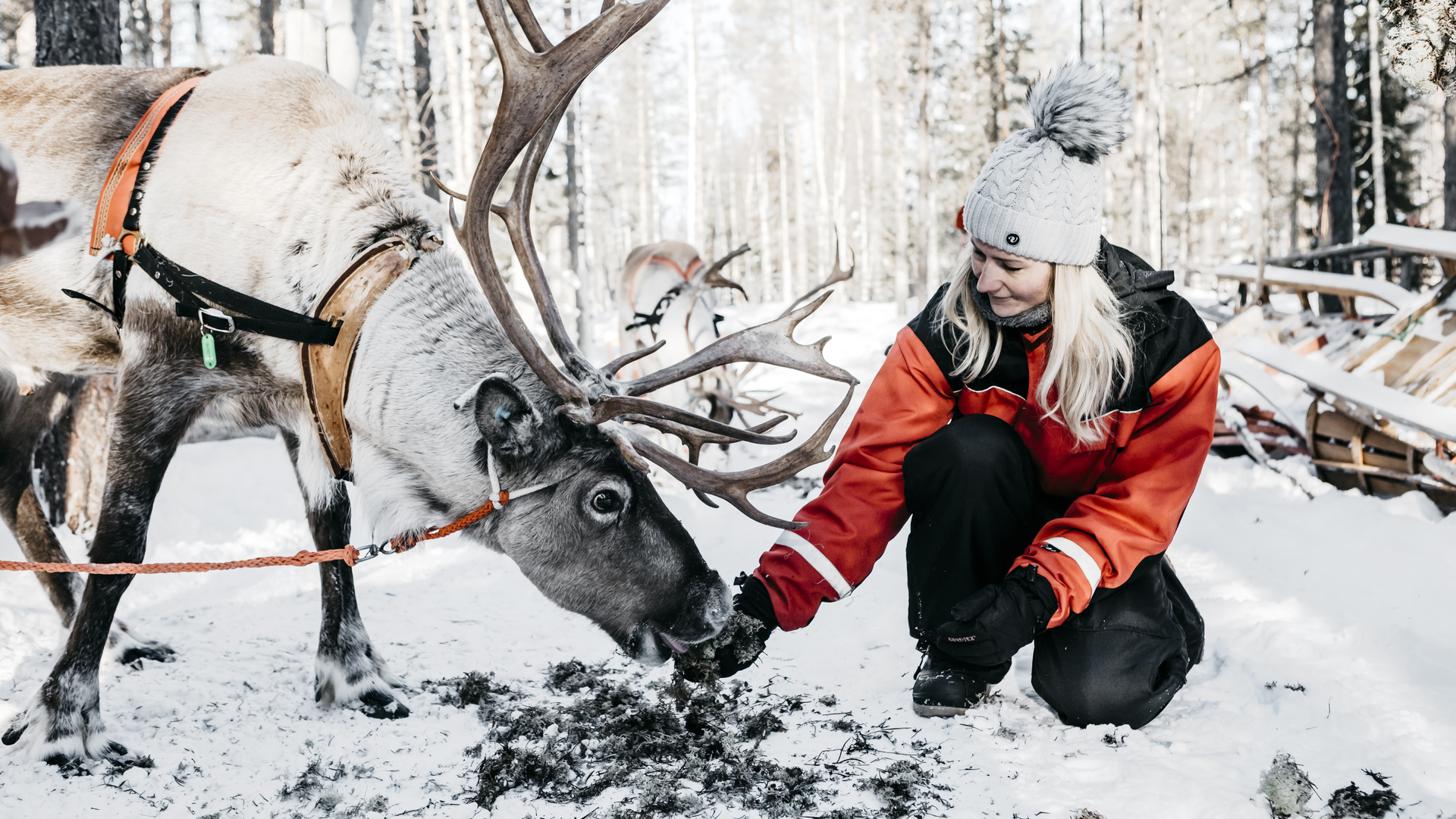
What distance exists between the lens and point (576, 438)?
2436 millimetres

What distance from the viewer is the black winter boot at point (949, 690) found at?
2.41m

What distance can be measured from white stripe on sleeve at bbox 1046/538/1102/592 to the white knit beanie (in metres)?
0.73

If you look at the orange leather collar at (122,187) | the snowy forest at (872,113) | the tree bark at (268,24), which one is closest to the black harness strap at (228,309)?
the orange leather collar at (122,187)

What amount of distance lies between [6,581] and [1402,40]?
5.57 meters

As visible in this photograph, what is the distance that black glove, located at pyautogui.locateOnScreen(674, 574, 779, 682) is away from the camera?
Answer: 236cm

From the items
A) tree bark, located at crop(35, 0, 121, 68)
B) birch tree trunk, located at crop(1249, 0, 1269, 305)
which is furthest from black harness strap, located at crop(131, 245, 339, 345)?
birch tree trunk, located at crop(1249, 0, 1269, 305)

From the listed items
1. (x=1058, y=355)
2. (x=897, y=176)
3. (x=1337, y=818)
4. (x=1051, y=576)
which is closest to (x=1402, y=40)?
(x=1058, y=355)

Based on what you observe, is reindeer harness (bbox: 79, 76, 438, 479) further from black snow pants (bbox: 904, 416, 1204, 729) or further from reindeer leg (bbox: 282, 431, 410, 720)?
black snow pants (bbox: 904, 416, 1204, 729)

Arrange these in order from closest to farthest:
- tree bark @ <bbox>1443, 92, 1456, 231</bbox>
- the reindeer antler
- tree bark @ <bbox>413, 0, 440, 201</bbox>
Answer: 1. the reindeer antler
2. tree bark @ <bbox>1443, 92, 1456, 231</bbox>
3. tree bark @ <bbox>413, 0, 440, 201</bbox>

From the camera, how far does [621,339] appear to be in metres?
7.32

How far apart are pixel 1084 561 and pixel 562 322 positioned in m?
1.45

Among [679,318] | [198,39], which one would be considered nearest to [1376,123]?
[679,318]

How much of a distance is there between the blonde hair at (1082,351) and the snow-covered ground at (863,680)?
2.70 ft

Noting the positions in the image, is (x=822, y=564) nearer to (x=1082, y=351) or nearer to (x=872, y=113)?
(x=1082, y=351)
